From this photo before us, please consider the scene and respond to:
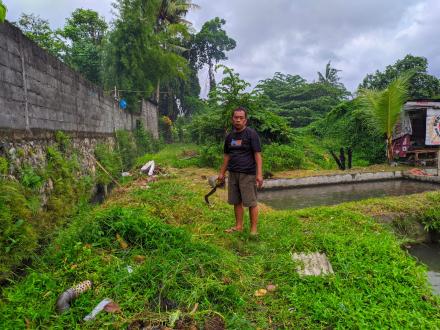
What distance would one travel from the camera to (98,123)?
31.4 feet

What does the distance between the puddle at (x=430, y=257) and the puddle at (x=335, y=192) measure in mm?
2189

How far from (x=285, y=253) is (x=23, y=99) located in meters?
4.38

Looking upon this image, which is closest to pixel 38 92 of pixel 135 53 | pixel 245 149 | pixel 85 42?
pixel 245 149

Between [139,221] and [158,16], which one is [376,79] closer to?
[158,16]

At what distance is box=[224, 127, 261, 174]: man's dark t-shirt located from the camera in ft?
13.1

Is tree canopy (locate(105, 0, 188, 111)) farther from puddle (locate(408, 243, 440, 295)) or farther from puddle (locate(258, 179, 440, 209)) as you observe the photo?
puddle (locate(408, 243, 440, 295))

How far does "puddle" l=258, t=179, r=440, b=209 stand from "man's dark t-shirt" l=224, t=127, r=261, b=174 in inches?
117

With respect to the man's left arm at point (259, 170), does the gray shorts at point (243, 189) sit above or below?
below

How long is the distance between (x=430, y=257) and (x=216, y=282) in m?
3.68

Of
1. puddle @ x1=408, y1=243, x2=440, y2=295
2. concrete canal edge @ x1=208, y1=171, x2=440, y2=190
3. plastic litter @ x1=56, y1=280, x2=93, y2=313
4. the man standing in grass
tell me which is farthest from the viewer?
concrete canal edge @ x1=208, y1=171, x2=440, y2=190

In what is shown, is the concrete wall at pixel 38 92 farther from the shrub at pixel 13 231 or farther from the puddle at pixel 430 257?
the puddle at pixel 430 257

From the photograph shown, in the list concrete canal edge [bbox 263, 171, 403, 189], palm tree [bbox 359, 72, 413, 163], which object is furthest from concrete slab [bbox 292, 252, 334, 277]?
palm tree [bbox 359, 72, 413, 163]

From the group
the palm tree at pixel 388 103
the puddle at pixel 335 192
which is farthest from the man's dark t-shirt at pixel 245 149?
the palm tree at pixel 388 103

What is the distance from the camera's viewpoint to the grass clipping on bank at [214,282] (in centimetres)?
238
